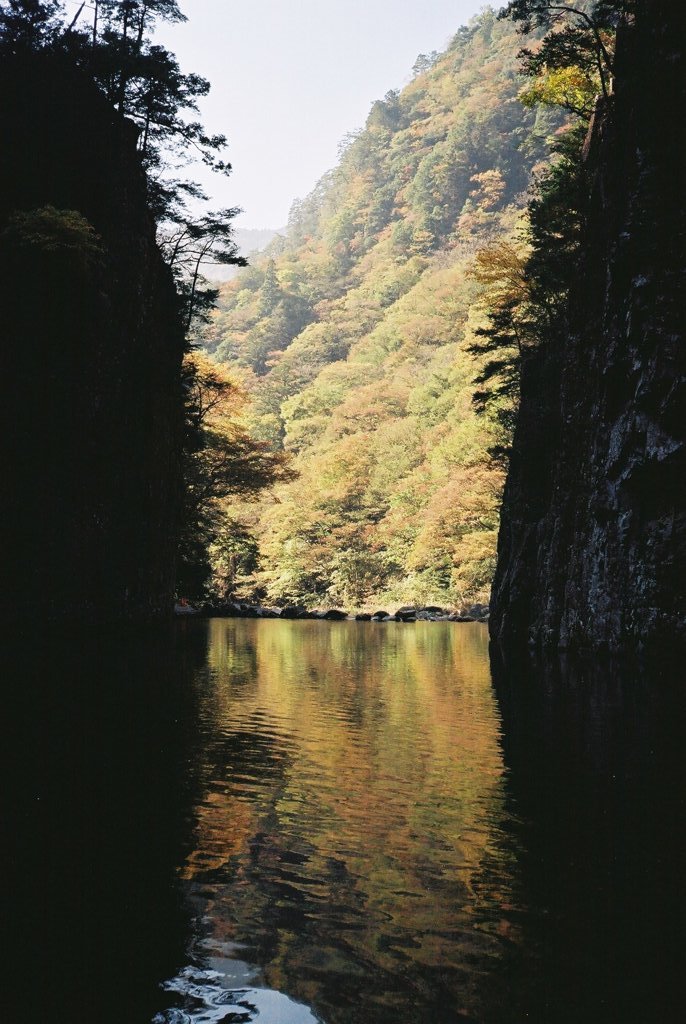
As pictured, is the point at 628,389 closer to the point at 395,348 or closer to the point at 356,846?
the point at 356,846

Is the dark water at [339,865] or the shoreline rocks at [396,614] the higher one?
the dark water at [339,865]

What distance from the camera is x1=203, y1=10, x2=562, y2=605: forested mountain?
54750mm

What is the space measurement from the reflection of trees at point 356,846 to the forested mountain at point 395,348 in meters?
25.6

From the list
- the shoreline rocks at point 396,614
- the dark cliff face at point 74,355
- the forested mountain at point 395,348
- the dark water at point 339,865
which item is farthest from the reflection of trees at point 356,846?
the shoreline rocks at point 396,614

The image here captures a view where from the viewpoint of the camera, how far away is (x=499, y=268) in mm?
31719

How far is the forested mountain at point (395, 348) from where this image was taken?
54750mm

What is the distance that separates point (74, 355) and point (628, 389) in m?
11.7

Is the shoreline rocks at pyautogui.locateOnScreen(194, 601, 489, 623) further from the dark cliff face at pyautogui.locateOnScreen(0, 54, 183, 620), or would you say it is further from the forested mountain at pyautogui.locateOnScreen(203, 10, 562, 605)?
the dark cliff face at pyautogui.locateOnScreen(0, 54, 183, 620)

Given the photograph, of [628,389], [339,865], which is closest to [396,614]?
[628,389]

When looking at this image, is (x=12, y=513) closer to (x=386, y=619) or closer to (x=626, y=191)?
(x=626, y=191)

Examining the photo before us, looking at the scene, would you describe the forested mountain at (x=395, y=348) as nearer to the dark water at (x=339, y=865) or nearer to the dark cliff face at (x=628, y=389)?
the dark cliff face at (x=628, y=389)

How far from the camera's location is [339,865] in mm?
4949

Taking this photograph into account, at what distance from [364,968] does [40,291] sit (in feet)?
55.6

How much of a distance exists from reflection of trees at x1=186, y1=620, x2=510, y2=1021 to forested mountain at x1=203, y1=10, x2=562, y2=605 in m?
25.6
